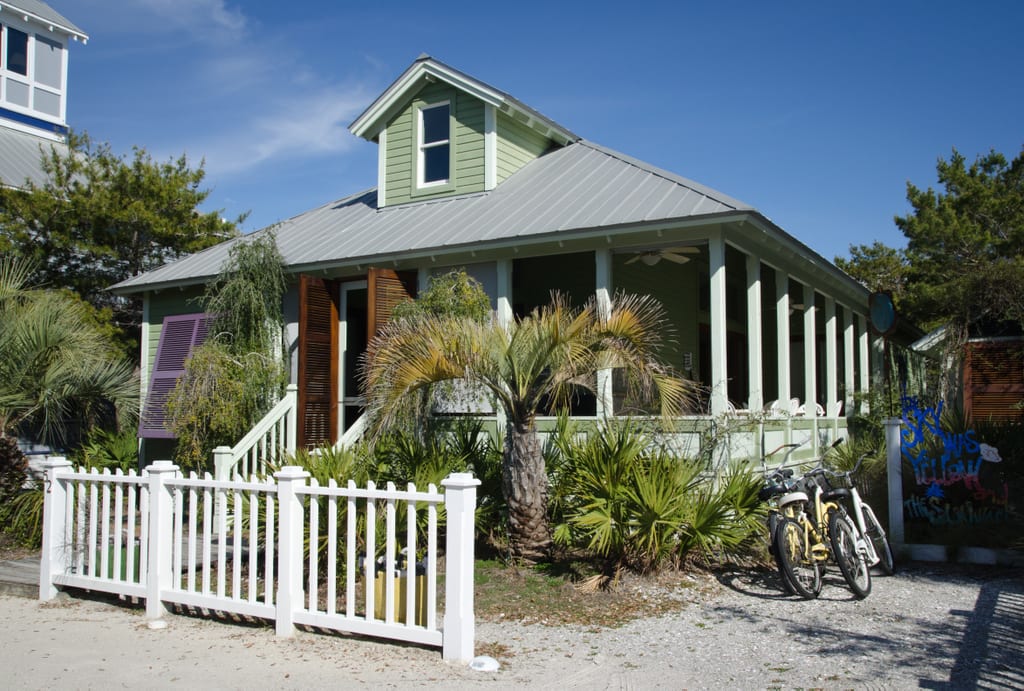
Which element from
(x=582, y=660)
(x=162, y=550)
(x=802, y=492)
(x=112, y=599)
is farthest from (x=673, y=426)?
(x=112, y=599)

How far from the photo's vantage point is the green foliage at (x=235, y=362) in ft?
39.4

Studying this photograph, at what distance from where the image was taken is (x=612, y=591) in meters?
7.09

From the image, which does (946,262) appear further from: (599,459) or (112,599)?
(112,599)

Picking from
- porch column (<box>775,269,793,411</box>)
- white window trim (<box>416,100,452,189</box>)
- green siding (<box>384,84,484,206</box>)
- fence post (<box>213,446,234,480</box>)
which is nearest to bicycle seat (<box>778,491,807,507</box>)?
porch column (<box>775,269,793,411</box>)

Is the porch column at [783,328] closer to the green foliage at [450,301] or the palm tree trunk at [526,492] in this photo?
the green foliage at [450,301]

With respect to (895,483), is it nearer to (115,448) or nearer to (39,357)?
(39,357)

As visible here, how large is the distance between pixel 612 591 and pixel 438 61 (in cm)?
980

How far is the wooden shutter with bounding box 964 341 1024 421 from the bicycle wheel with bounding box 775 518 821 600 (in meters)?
9.39

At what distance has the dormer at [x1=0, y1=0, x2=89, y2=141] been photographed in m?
23.5

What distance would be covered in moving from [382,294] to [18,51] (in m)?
18.9

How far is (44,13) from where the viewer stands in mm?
24641

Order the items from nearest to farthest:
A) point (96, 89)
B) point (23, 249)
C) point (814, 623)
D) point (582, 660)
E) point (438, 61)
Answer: point (582, 660) → point (814, 623) → point (438, 61) → point (23, 249) → point (96, 89)

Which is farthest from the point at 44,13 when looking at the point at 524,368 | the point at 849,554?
the point at 849,554

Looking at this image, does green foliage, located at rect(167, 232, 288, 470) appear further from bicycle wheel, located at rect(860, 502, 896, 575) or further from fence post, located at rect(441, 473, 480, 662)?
bicycle wheel, located at rect(860, 502, 896, 575)
